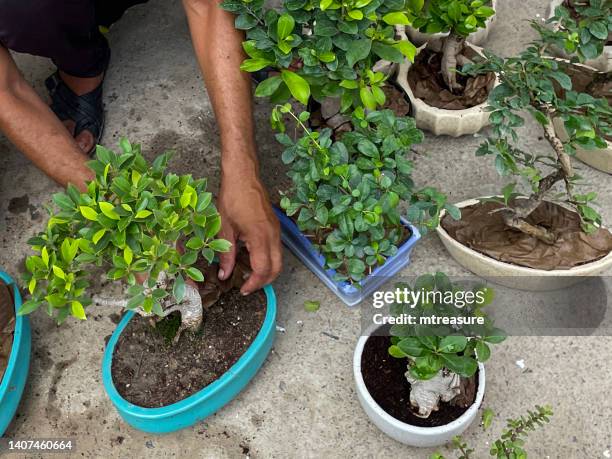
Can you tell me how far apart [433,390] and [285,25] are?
91cm

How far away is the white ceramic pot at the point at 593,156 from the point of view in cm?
203

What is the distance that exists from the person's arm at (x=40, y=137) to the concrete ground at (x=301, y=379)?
17.4 inches

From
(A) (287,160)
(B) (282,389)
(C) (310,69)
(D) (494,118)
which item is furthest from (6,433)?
(D) (494,118)

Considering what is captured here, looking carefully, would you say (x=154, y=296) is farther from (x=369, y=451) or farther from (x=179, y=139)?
(x=179, y=139)

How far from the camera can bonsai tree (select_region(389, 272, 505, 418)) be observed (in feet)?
4.37

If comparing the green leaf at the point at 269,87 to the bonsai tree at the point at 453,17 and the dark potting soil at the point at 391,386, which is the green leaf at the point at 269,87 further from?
the dark potting soil at the point at 391,386

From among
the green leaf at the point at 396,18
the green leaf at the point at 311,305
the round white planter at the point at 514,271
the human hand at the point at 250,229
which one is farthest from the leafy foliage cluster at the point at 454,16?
the green leaf at the point at 311,305

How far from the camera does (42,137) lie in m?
1.77

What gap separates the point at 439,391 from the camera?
152 centimetres

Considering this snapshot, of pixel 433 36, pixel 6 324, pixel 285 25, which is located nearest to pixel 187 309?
pixel 6 324

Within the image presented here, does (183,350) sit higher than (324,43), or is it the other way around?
(324,43)

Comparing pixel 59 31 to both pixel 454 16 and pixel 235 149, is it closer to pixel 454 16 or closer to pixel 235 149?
pixel 235 149

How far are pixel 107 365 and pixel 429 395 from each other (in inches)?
31.7

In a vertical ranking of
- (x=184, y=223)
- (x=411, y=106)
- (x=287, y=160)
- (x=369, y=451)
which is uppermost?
(x=184, y=223)
